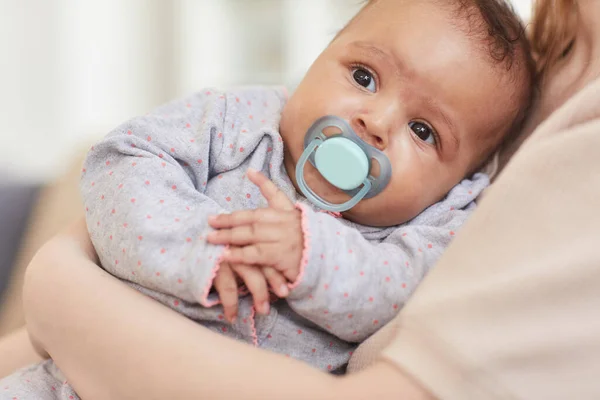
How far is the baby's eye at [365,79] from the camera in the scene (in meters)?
0.92

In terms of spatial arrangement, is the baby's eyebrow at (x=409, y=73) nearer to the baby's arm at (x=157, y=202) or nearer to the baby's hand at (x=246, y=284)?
the baby's arm at (x=157, y=202)

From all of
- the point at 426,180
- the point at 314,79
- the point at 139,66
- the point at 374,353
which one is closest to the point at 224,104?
the point at 314,79

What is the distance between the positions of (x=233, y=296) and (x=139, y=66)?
2238 mm

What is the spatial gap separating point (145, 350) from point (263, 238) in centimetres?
17

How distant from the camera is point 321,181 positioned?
0.90 meters

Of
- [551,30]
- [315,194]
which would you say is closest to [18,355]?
[315,194]

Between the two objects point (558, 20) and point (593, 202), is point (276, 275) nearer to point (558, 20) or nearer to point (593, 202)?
point (593, 202)

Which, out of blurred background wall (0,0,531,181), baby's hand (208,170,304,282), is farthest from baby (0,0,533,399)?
blurred background wall (0,0,531,181)

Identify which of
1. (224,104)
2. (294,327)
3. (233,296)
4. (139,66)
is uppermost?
(224,104)

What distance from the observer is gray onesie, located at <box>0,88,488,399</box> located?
704 mm

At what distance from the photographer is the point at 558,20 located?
0.99 m

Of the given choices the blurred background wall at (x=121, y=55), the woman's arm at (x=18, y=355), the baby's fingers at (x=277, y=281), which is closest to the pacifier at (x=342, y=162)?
the baby's fingers at (x=277, y=281)

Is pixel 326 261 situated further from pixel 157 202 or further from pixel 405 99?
pixel 405 99

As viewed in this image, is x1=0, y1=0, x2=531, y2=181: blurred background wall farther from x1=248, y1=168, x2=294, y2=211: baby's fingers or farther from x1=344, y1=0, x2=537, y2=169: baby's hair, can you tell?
x1=344, y1=0, x2=537, y2=169: baby's hair
